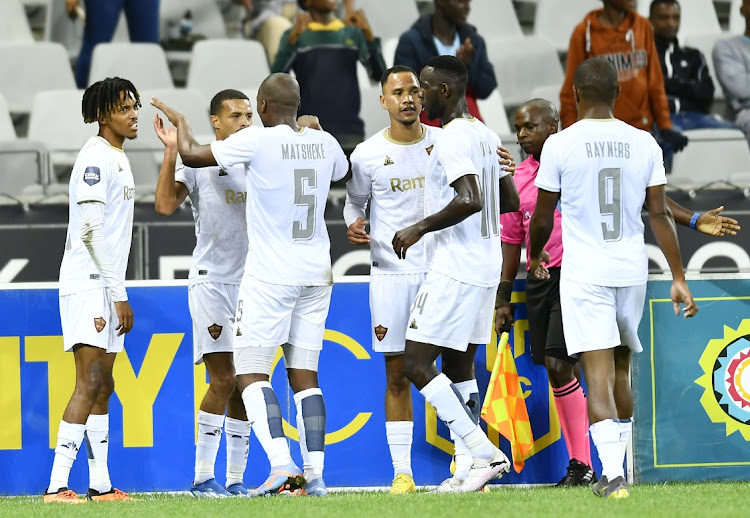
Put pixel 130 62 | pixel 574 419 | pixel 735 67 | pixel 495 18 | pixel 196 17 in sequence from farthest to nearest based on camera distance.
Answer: pixel 495 18
pixel 196 17
pixel 735 67
pixel 130 62
pixel 574 419

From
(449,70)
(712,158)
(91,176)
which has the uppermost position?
(449,70)

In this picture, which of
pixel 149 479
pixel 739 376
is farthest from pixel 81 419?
pixel 739 376

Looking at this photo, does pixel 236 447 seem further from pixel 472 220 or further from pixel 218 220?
pixel 472 220

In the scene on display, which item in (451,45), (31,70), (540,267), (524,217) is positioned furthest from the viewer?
(31,70)

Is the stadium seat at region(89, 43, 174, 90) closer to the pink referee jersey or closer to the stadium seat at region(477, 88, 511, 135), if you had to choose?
the stadium seat at region(477, 88, 511, 135)

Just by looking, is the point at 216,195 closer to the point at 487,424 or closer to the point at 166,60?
the point at 487,424

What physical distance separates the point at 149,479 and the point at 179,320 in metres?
0.86

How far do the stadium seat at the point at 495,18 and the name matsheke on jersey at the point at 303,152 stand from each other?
6819 mm

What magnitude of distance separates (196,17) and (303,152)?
6.31 meters

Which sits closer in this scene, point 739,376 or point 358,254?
point 739,376

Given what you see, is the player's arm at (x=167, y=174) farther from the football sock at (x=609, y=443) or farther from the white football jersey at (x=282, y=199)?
Answer: the football sock at (x=609, y=443)

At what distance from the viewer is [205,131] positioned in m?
10.1

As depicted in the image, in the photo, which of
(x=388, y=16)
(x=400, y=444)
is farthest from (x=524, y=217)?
(x=388, y=16)

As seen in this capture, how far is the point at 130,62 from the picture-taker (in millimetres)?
10328
